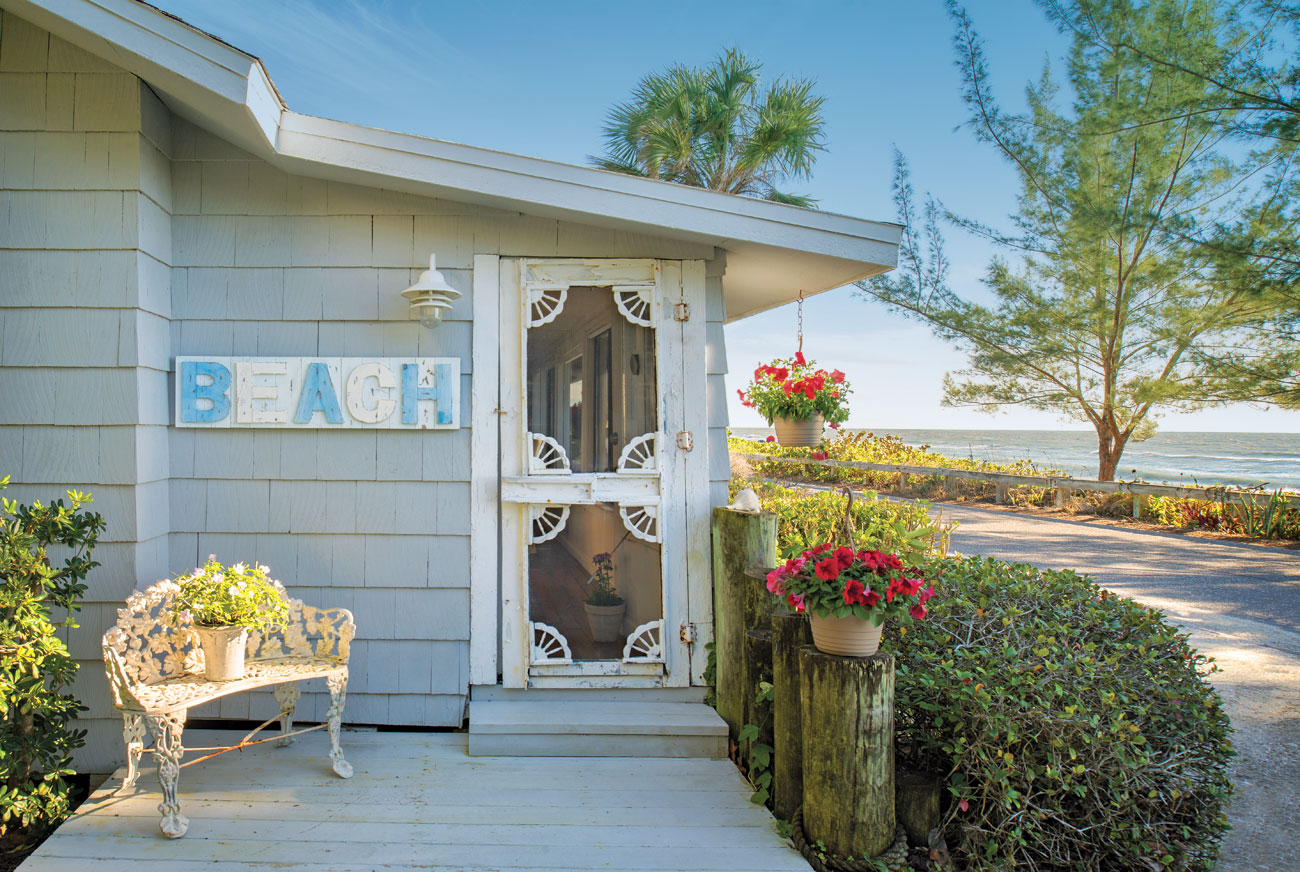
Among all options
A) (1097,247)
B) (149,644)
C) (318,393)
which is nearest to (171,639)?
(149,644)

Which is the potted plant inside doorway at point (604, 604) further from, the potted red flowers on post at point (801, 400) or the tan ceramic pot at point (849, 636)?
the tan ceramic pot at point (849, 636)

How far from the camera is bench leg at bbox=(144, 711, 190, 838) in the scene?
2.24 m

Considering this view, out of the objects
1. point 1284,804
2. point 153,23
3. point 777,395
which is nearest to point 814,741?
point 777,395

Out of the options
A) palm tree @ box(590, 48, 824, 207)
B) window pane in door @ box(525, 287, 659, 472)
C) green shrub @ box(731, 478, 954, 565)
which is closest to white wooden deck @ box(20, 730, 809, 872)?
window pane in door @ box(525, 287, 659, 472)

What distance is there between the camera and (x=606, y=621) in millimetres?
3178

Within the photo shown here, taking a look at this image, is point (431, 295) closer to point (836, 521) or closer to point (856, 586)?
point (856, 586)

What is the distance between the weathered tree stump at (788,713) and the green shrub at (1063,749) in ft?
1.26

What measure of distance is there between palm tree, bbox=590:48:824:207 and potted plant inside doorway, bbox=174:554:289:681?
854cm

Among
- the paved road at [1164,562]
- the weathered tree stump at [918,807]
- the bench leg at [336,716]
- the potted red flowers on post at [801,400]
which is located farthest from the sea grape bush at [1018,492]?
the bench leg at [336,716]

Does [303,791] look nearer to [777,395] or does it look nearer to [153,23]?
[777,395]

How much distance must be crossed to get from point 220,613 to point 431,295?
1.40 m

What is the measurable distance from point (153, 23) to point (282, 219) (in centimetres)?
78

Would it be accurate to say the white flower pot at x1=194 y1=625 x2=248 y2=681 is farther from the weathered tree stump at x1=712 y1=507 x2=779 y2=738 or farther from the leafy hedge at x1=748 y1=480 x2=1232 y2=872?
the leafy hedge at x1=748 y1=480 x2=1232 y2=872

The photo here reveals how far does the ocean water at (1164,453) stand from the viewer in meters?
21.3
